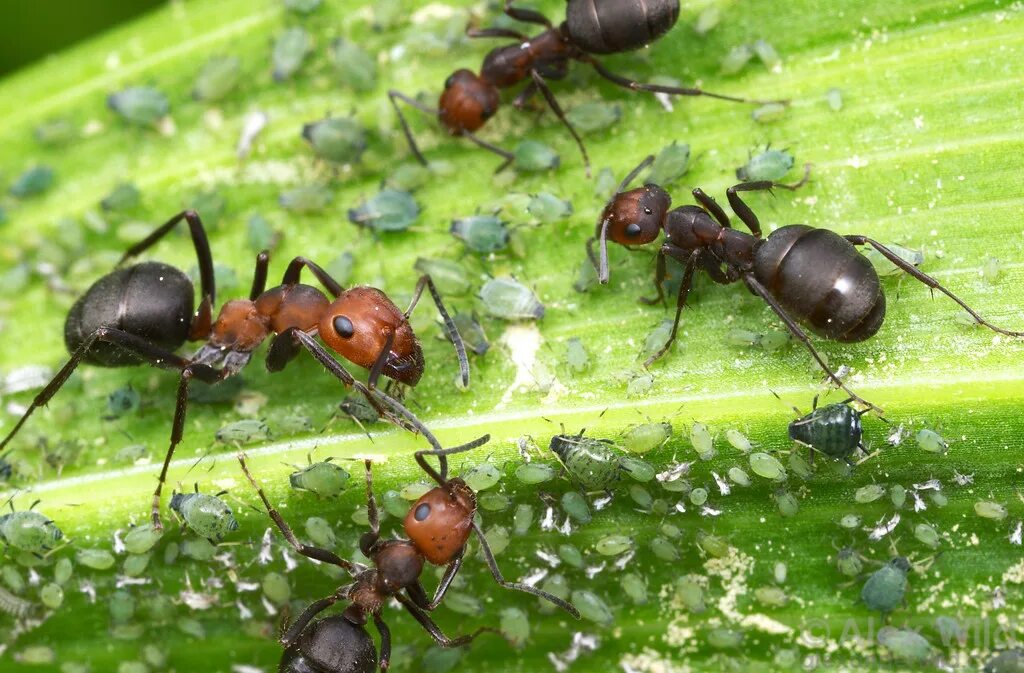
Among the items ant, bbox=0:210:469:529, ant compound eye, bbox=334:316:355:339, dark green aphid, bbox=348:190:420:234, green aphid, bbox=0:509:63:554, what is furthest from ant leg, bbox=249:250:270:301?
green aphid, bbox=0:509:63:554

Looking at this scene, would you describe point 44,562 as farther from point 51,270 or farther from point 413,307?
point 413,307

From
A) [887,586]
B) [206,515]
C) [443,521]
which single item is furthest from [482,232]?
[887,586]

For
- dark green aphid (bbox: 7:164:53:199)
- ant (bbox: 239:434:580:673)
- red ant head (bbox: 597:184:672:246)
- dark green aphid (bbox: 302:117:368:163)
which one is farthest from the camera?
dark green aphid (bbox: 7:164:53:199)

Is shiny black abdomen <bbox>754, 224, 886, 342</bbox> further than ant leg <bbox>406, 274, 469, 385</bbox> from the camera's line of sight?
No

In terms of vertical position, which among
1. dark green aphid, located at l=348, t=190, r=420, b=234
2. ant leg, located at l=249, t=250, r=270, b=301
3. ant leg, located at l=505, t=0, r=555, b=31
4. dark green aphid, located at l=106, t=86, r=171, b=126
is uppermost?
ant leg, located at l=505, t=0, r=555, b=31

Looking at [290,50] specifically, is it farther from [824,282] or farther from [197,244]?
[824,282]

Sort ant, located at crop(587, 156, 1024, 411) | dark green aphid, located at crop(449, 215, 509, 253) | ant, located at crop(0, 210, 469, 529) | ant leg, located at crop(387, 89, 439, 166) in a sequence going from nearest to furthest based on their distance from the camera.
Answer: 1. ant, located at crop(587, 156, 1024, 411)
2. ant, located at crop(0, 210, 469, 529)
3. dark green aphid, located at crop(449, 215, 509, 253)
4. ant leg, located at crop(387, 89, 439, 166)

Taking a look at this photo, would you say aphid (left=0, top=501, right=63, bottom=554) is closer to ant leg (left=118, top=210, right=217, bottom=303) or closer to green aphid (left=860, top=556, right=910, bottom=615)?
ant leg (left=118, top=210, right=217, bottom=303)
